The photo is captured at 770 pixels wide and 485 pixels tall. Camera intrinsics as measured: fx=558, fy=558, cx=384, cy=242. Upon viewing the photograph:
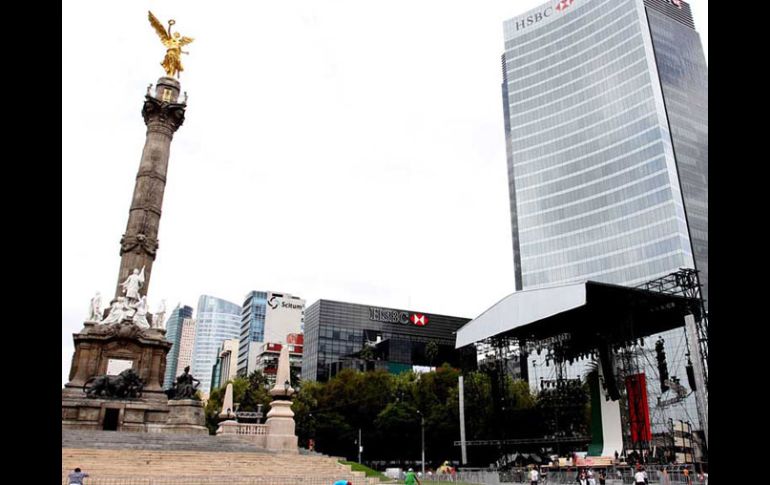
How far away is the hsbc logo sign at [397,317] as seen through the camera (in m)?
110

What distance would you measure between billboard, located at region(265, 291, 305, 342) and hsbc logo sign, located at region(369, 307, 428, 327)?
26.5 m

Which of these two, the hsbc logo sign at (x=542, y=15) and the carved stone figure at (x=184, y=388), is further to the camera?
the hsbc logo sign at (x=542, y=15)

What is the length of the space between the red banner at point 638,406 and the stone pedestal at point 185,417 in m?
26.7

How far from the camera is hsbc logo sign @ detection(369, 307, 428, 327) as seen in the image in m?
110

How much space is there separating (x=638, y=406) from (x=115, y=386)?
32.2m

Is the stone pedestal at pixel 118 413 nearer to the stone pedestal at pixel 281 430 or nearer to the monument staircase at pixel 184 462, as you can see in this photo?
the monument staircase at pixel 184 462

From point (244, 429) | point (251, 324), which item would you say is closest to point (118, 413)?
point (244, 429)

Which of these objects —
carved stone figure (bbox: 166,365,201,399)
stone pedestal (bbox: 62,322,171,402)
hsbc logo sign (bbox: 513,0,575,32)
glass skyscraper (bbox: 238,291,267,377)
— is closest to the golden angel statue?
stone pedestal (bbox: 62,322,171,402)

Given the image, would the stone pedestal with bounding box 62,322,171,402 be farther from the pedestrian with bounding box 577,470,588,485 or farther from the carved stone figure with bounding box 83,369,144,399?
the pedestrian with bounding box 577,470,588,485

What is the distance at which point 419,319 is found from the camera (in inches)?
4505

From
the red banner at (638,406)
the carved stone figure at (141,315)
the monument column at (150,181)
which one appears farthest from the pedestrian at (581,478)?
the monument column at (150,181)

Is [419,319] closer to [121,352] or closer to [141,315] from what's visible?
[141,315]
